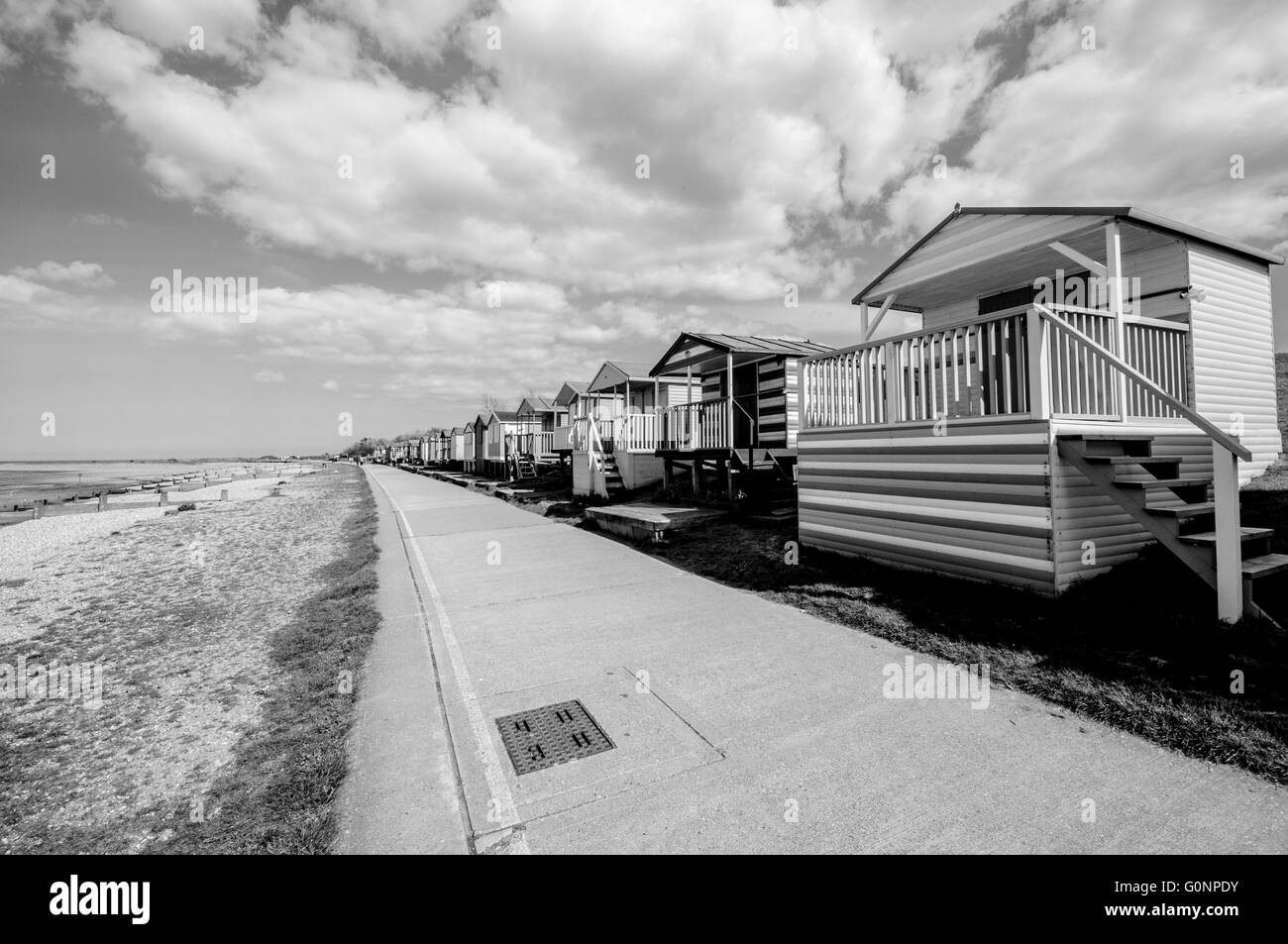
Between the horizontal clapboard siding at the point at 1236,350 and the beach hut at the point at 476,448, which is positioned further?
the beach hut at the point at 476,448

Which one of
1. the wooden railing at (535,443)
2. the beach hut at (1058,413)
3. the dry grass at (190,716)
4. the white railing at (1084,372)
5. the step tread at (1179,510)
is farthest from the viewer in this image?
the wooden railing at (535,443)

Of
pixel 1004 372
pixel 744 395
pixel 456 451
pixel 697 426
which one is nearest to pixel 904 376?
pixel 1004 372

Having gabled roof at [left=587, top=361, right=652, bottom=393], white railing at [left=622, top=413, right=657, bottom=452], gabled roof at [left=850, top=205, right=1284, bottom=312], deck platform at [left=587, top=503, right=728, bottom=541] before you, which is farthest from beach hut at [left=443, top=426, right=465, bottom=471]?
gabled roof at [left=850, top=205, right=1284, bottom=312]

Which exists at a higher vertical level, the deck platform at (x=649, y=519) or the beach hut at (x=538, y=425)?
the beach hut at (x=538, y=425)

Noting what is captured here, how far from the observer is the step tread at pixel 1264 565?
4379 millimetres

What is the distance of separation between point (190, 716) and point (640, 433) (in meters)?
14.1

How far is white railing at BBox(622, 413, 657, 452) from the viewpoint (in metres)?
17.5

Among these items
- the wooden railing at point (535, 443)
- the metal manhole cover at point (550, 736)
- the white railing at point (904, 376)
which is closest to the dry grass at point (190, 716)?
the metal manhole cover at point (550, 736)

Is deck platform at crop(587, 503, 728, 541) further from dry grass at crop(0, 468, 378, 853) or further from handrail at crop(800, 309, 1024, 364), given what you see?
dry grass at crop(0, 468, 378, 853)

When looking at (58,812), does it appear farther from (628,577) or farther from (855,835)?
(628,577)

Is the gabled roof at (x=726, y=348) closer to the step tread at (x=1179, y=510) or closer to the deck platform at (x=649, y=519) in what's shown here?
the deck platform at (x=649, y=519)

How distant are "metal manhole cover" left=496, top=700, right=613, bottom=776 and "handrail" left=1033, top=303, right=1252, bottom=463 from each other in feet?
15.9

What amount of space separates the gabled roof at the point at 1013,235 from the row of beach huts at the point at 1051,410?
0.10ft
